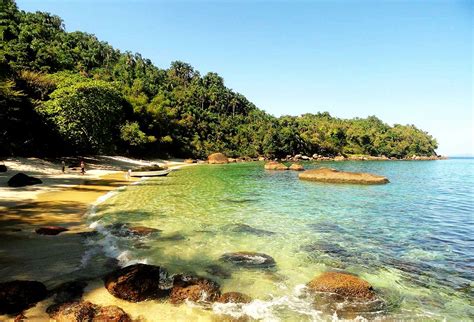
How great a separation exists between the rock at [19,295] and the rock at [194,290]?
3069mm

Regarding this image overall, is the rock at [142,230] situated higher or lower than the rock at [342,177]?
lower

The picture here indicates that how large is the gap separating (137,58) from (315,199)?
133 meters

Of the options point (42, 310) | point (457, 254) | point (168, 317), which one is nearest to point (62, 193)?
point (42, 310)

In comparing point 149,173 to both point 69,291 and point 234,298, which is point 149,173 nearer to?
point 69,291

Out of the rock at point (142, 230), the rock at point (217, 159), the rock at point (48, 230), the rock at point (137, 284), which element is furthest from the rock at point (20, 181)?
the rock at point (217, 159)

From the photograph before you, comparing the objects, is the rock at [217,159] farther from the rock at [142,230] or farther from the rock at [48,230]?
the rock at [48,230]

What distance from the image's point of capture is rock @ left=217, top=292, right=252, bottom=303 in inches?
294

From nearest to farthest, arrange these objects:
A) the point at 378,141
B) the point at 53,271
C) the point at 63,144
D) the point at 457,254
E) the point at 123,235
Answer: the point at 53,271, the point at 457,254, the point at 123,235, the point at 63,144, the point at 378,141

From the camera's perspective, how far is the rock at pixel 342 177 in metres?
36.6

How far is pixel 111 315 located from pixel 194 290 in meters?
2.03

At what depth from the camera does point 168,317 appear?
670 cm

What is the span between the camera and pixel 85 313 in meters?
6.39

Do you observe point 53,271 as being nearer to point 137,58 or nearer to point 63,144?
point 63,144

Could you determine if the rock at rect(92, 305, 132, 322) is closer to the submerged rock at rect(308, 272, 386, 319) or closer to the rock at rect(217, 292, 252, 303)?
the rock at rect(217, 292, 252, 303)
